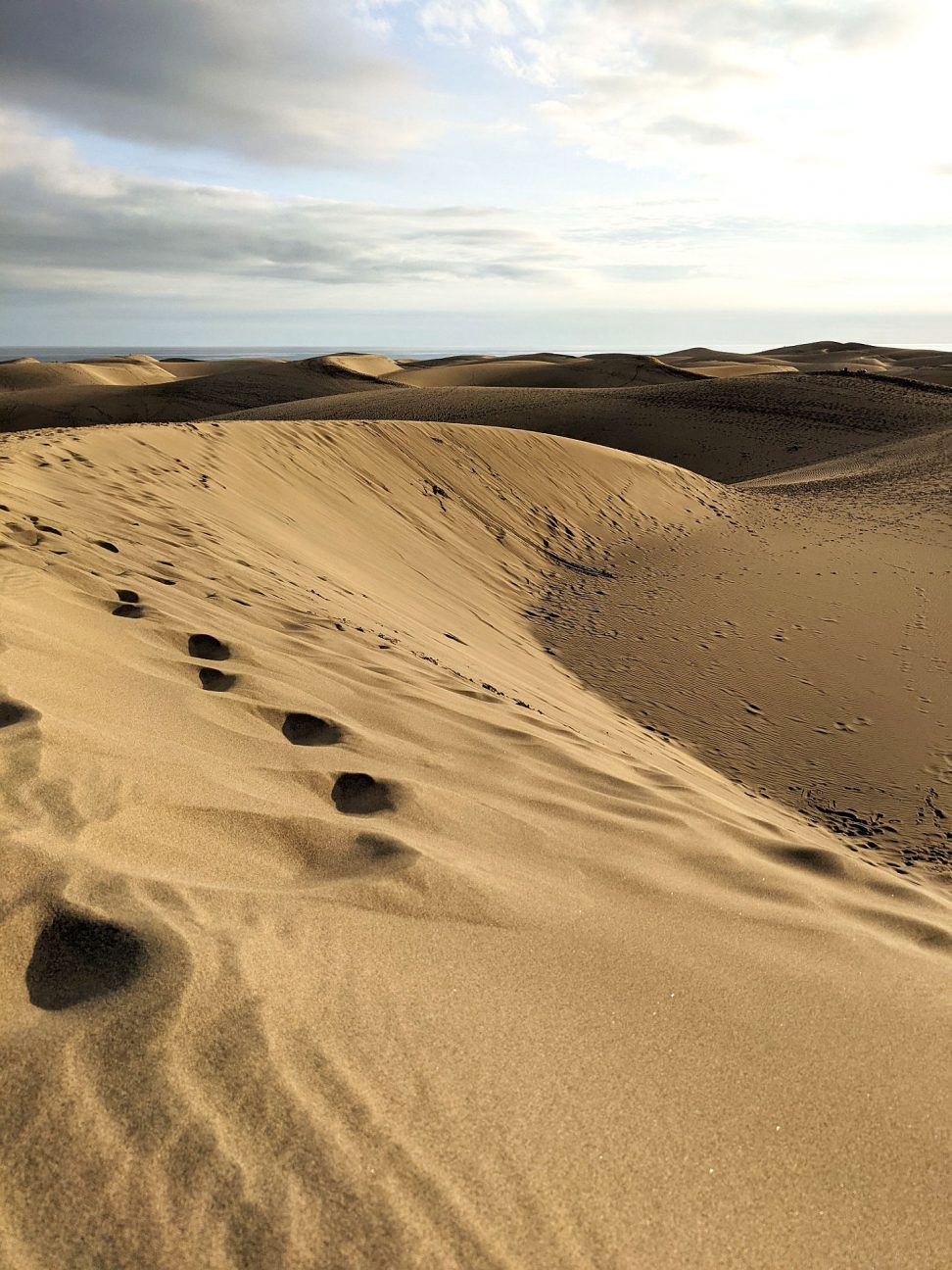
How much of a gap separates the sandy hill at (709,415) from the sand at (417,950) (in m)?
18.2

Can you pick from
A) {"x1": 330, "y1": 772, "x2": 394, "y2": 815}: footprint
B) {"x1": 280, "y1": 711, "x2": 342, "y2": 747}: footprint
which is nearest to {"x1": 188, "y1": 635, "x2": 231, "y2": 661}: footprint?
{"x1": 280, "y1": 711, "x2": 342, "y2": 747}: footprint

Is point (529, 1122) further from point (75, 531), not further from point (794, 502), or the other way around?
point (794, 502)

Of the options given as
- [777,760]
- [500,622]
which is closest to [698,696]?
[777,760]

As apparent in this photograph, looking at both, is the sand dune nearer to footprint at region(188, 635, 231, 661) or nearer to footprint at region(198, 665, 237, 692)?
footprint at region(188, 635, 231, 661)

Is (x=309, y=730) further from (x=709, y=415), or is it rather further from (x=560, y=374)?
(x=560, y=374)

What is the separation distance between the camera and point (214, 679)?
3.35 meters

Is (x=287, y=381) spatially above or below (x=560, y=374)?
below

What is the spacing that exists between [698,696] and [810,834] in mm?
2313

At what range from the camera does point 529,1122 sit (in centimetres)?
150

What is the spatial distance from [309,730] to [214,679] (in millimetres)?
489

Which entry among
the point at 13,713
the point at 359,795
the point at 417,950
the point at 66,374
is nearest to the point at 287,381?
the point at 66,374

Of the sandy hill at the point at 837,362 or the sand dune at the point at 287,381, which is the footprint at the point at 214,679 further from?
the sandy hill at the point at 837,362

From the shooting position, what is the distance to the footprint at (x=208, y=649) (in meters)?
3.61

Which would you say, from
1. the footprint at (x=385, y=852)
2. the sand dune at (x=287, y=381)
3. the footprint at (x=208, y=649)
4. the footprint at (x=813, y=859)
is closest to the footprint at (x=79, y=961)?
the footprint at (x=385, y=852)
